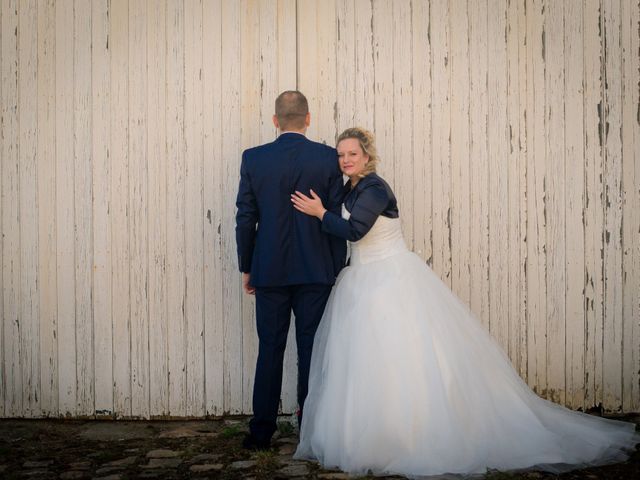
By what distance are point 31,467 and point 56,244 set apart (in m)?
1.56

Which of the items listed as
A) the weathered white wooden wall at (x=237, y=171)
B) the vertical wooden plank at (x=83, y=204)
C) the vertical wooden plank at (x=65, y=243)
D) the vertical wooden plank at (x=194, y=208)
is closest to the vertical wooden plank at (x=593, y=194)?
the weathered white wooden wall at (x=237, y=171)

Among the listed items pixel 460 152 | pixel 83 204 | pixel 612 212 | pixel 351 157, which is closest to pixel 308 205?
pixel 351 157

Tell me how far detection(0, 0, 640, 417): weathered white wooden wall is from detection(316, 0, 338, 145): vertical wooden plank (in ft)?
0.05

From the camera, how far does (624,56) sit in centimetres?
497

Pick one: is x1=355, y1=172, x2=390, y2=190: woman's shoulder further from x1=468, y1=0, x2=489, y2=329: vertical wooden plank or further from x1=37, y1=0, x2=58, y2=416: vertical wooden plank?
x1=37, y1=0, x2=58, y2=416: vertical wooden plank

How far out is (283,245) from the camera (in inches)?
165

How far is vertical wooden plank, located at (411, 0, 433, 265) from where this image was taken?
16.3ft

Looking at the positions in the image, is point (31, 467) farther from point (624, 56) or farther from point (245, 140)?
point (624, 56)

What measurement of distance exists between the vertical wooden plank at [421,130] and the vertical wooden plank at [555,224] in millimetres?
809

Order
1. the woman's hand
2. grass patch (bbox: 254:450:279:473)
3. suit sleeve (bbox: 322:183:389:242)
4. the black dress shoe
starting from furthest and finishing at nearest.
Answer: the black dress shoe
the woman's hand
suit sleeve (bbox: 322:183:389:242)
grass patch (bbox: 254:450:279:473)

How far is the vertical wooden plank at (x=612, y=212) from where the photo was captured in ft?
16.3

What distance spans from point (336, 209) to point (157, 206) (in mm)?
1370

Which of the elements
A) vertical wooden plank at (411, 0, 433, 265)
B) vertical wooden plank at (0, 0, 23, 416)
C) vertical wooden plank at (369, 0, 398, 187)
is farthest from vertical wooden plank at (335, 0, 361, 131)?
vertical wooden plank at (0, 0, 23, 416)

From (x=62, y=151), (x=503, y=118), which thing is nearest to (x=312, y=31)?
(x=503, y=118)
